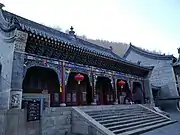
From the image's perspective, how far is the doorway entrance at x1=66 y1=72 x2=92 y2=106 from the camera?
11578 millimetres

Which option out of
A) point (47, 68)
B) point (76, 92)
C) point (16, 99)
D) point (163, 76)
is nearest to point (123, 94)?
point (76, 92)

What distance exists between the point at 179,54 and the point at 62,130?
61.1ft

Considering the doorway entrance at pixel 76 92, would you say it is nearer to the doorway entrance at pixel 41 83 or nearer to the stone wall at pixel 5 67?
the doorway entrance at pixel 41 83

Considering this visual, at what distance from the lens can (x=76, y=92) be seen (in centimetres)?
1201

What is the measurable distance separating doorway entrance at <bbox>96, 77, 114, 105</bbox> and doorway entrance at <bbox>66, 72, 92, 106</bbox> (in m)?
1.87

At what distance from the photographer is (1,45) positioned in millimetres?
8484

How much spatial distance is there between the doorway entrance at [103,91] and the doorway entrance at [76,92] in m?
1.87

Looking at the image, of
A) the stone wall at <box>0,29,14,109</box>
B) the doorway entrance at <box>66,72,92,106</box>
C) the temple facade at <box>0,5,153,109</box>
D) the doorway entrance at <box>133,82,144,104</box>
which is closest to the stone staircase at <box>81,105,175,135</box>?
the temple facade at <box>0,5,153,109</box>

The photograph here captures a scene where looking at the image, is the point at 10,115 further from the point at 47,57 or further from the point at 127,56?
the point at 127,56

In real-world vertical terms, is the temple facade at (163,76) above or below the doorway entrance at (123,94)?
above

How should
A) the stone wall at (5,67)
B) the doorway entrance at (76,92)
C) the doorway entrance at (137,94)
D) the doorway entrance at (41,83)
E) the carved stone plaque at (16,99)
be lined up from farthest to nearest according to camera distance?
the doorway entrance at (137,94) → the doorway entrance at (76,92) → the doorway entrance at (41,83) → the stone wall at (5,67) → the carved stone plaque at (16,99)

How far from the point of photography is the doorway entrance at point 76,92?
38.0 feet

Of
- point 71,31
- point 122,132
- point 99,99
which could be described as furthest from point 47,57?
point 71,31

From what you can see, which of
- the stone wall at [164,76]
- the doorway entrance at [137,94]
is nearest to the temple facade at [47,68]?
the doorway entrance at [137,94]
